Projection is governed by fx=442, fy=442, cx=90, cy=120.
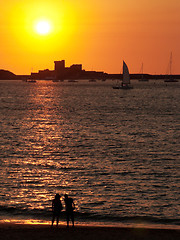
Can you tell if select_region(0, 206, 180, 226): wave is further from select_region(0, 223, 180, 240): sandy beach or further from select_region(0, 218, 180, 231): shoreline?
select_region(0, 223, 180, 240): sandy beach

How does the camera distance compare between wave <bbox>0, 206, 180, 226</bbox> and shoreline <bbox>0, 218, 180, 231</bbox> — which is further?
wave <bbox>0, 206, 180, 226</bbox>

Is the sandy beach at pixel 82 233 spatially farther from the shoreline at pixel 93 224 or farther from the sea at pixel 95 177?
the sea at pixel 95 177

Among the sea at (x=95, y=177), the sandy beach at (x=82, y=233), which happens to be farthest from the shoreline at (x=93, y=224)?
the sandy beach at (x=82, y=233)

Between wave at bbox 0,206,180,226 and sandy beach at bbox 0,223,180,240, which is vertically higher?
sandy beach at bbox 0,223,180,240

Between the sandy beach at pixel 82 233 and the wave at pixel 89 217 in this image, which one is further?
the wave at pixel 89 217

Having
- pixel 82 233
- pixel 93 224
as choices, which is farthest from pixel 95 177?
pixel 82 233

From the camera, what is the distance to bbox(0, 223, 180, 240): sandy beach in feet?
82.5

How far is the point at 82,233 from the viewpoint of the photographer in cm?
2606

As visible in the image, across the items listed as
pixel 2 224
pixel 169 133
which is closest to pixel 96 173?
pixel 2 224

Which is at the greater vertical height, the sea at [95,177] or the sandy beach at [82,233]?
the sandy beach at [82,233]

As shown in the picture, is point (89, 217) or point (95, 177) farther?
point (95, 177)

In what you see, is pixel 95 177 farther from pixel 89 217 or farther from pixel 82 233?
pixel 82 233

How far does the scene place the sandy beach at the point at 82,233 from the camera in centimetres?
2514

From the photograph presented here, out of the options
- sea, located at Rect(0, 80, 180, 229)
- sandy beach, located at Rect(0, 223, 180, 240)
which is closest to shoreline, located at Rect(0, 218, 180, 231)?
sea, located at Rect(0, 80, 180, 229)
